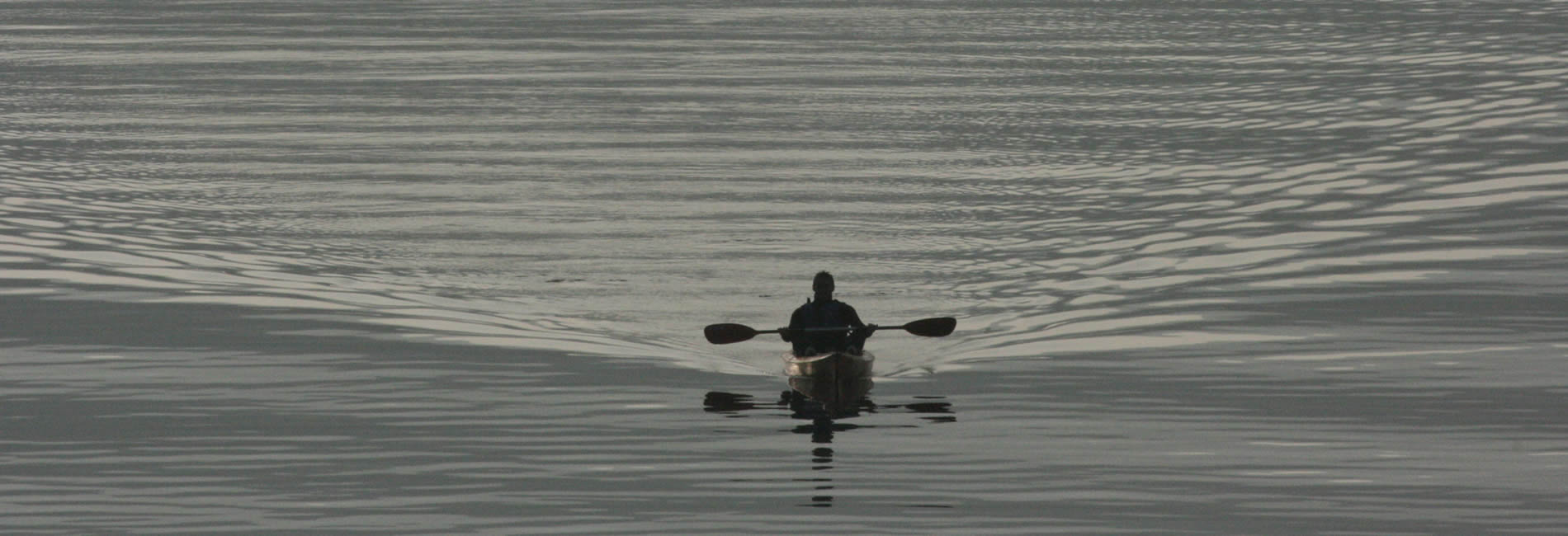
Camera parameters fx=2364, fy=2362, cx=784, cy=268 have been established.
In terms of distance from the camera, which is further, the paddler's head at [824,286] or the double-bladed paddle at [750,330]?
the double-bladed paddle at [750,330]

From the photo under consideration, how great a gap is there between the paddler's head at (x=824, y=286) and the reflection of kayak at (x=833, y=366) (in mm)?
816

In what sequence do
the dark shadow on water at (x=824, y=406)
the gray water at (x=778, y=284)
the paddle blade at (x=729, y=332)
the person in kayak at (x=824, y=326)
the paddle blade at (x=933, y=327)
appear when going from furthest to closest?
the paddle blade at (x=933, y=327)
the paddle blade at (x=729, y=332)
the person in kayak at (x=824, y=326)
the dark shadow on water at (x=824, y=406)
the gray water at (x=778, y=284)

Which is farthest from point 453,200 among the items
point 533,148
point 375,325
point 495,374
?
point 495,374

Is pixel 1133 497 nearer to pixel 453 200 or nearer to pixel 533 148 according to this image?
pixel 453 200

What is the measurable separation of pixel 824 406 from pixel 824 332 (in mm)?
1546

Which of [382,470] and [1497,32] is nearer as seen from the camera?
[382,470]

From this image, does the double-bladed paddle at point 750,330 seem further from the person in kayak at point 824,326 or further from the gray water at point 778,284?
the person in kayak at point 824,326

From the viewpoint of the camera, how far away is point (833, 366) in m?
26.9

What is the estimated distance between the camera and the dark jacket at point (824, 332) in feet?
91.6

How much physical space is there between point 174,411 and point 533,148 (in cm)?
2648

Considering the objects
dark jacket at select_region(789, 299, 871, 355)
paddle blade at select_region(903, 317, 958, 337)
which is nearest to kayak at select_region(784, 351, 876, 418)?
dark jacket at select_region(789, 299, 871, 355)

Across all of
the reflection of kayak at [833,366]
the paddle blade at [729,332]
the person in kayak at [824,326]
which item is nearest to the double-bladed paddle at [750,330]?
the paddle blade at [729,332]

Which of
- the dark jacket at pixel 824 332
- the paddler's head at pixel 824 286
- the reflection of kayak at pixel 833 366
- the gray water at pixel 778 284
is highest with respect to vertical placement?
the paddler's head at pixel 824 286

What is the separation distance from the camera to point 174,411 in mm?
26172
